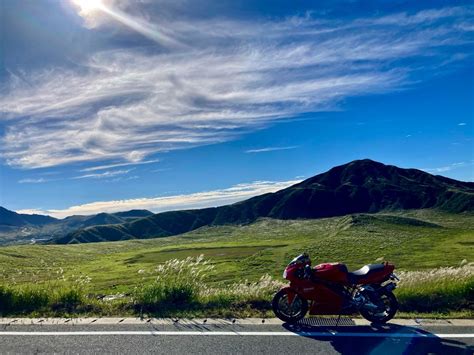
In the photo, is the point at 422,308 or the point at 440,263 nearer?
the point at 422,308

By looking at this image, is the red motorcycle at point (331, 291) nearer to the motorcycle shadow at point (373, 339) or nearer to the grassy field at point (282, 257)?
the motorcycle shadow at point (373, 339)

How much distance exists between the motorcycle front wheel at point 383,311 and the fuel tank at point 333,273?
0.82 metres

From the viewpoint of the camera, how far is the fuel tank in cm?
979

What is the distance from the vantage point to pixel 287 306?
9789 millimetres

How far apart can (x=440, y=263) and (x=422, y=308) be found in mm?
79978

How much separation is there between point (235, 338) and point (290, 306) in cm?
183

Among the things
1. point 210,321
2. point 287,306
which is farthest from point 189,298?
point 287,306

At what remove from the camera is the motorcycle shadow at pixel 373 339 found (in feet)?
24.9

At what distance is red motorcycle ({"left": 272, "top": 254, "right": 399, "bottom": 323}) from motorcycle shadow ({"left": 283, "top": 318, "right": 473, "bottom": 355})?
31 cm

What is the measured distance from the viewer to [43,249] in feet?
548

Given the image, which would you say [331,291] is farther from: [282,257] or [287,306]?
[282,257]

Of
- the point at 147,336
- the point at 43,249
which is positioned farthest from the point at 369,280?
the point at 43,249

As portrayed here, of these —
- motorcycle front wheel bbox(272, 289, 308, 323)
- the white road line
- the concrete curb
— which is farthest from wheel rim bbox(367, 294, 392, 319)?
motorcycle front wheel bbox(272, 289, 308, 323)

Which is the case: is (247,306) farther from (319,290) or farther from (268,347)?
(268,347)
